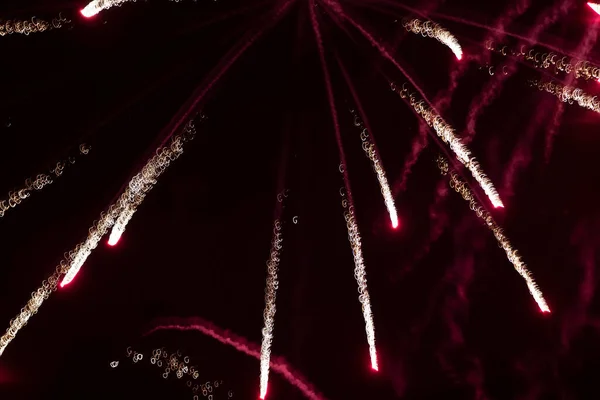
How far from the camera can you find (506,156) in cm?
329

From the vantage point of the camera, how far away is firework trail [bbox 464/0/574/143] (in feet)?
9.82

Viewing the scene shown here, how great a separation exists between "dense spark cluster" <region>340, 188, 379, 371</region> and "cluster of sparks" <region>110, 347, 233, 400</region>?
110cm

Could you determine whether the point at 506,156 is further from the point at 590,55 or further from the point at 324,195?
the point at 324,195

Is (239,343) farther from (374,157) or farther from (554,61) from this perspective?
(554,61)

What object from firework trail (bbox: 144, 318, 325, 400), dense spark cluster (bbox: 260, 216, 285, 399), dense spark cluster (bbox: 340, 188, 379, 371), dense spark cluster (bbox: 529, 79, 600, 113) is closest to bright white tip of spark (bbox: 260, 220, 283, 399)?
dense spark cluster (bbox: 260, 216, 285, 399)

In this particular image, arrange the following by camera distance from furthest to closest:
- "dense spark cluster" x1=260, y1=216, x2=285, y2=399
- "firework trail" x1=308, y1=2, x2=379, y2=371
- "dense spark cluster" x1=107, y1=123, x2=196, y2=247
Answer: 1. "dense spark cluster" x1=260, y1=216, x2=285, y2=399
2. "firework trail" x1=308, y1=2, x2=379, y2=371
3. "dense spark cluster" x1=107, y1=123, x2=196, y2=247

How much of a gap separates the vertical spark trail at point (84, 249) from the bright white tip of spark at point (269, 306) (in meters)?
0.81

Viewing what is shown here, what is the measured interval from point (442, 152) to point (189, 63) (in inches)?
61.9

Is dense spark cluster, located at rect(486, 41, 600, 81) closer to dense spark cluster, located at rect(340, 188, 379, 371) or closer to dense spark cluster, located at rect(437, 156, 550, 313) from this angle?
dense spark cluster, located at rect(437, 156, 550, 313)

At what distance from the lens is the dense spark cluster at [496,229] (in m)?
3.29

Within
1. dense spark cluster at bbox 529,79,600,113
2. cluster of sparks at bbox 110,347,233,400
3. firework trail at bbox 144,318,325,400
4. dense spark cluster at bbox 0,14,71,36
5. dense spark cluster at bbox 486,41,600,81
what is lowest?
cluster of sparks at bbox 110,347,233,400

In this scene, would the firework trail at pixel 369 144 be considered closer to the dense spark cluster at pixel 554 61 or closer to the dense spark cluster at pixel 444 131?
the dense spark cluster at pixel 444 131

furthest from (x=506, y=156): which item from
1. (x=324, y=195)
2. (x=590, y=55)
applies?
(x=324, y=195)

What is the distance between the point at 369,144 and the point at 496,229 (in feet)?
3.00
